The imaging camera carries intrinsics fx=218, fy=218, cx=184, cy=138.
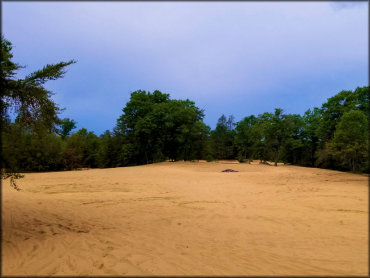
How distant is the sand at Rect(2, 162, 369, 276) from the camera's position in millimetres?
3178

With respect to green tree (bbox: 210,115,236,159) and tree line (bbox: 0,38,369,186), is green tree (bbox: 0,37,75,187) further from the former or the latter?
green tree (bbox: 210,115,236,159)

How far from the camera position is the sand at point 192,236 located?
318 centimetres

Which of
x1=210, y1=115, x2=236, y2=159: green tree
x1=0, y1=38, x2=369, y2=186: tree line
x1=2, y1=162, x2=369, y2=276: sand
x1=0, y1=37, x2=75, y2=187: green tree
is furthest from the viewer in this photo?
x1=210, y1=115, x2=236, y2=159: green tree

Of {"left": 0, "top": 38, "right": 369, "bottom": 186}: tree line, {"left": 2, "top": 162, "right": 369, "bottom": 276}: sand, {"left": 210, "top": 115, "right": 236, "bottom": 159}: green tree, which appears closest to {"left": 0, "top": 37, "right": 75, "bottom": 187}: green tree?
{"left": 2, "top": 162, "right": 369, "bottom": 276}: sand

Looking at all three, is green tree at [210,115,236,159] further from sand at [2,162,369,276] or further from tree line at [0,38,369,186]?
sand at [2,162,369,276]

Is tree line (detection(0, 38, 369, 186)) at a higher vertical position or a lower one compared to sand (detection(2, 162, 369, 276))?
higher

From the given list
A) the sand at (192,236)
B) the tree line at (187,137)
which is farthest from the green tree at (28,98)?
the tree line at (187,137)

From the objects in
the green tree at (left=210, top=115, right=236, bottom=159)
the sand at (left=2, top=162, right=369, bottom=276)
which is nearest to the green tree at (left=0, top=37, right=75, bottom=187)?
the sand at (left=2, top=162, right=369, bottom=276)

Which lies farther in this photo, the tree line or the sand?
the tree line

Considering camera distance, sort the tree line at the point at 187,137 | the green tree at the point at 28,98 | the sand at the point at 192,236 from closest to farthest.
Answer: the sand at the point at 192,236 < the green tree at the point at 28,98 < the tree line at the point at 187,137

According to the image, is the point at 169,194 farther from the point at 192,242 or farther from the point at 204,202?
the point at 192,242

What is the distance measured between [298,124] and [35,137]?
41313 mm

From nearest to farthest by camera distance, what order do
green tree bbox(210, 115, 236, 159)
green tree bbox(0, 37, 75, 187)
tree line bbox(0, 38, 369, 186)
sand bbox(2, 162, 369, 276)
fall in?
1. sand bbox(2, 162, 369, 276)
2. green tree bbox(0, 37, 75, 187)
3. tree line bbox(0, 38, 369, 186)
4. green tree bbox(210, 115, 236, 159)

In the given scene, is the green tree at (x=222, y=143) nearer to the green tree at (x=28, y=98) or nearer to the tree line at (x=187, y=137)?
the tree line at (x=187, y=137)
